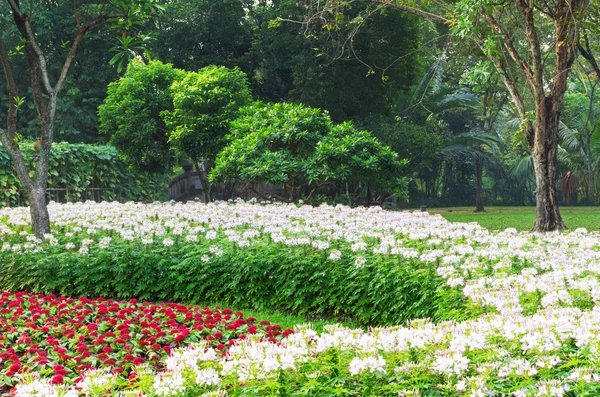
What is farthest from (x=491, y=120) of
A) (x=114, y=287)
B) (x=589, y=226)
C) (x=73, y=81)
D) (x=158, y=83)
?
(x=114, y=287)

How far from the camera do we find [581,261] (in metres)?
6.30

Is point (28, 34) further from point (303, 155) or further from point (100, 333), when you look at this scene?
point (303, 155)

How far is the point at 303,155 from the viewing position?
47.6ft

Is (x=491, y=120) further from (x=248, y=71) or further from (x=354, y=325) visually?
(x=354, y=325)

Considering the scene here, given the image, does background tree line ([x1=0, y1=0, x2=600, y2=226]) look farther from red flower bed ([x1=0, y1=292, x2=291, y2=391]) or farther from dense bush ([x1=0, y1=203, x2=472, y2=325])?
red flower bed ([x1=0, y1=292, x2=291, y2=391])

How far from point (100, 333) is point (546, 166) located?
31.4 ft

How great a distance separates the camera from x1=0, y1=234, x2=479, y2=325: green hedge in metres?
6.62

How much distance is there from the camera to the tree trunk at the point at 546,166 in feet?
41.6

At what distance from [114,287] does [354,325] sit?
3.36 m

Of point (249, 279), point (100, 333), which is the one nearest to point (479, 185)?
point (249, 279)

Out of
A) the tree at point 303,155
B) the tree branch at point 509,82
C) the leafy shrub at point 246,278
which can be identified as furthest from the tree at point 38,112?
the tree branch at point 509,82

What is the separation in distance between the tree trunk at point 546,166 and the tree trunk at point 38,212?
27.9 ft

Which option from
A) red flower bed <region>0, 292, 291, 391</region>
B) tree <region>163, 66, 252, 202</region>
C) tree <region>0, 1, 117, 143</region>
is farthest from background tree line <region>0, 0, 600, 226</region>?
red flower bed <region>0, 292, 291, 391</region>

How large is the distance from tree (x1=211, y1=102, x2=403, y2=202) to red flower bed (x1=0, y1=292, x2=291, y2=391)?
22.7 feet
